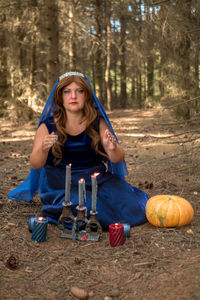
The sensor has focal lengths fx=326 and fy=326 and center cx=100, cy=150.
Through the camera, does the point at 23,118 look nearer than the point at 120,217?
No

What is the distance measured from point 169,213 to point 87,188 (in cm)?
103

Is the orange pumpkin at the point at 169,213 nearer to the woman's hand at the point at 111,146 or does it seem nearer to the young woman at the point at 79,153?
the young woman at the point at 79,153

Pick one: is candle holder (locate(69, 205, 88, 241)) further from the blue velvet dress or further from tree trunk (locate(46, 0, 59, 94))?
tree trunk (locate(46, 0, 59, 94))

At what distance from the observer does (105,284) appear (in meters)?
2.58

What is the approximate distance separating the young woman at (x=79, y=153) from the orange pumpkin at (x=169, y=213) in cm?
29

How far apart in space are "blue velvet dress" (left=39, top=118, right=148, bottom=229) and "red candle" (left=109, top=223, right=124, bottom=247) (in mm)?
434

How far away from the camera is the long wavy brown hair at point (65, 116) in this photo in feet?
12.4

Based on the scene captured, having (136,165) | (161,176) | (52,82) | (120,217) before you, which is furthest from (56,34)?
(120,217)

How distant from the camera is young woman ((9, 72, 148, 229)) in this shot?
3.76 m

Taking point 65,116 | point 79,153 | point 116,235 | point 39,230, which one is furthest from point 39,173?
point 116,235

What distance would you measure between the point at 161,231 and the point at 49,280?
138 cm

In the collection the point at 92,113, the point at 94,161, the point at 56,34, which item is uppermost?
the point at 56,34

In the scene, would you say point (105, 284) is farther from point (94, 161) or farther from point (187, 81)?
point (187, 81)

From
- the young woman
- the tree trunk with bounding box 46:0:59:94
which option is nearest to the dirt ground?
the young woman
